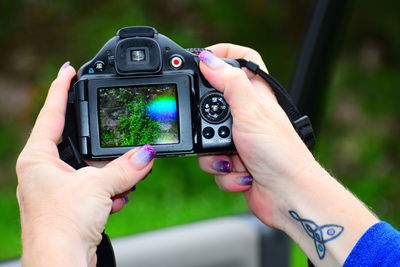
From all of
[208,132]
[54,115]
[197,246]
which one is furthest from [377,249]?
[197,246]

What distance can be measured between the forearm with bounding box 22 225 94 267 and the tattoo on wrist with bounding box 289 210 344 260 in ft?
1.29

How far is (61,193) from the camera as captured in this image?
1.02 meters

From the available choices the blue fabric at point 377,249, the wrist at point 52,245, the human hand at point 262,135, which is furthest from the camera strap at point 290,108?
the wrist at point 52,245

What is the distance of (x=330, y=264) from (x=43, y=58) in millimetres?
2945

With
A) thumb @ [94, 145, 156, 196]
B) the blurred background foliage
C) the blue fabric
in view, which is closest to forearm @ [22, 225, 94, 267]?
thumb @ [94, 145, 156, 196]

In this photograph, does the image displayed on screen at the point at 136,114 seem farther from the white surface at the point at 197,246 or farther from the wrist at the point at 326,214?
the white surface at the point at 197,246

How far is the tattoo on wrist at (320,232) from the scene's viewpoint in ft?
3.59

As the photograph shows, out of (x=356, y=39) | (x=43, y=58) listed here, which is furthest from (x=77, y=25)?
(x=356, y=39)

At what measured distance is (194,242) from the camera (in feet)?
5.49

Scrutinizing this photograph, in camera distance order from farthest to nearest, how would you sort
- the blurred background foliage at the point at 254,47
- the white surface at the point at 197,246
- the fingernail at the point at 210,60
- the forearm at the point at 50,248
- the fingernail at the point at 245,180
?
the blurred background foliage at the point at 254,47 → the white surface at the point at 197,246 → the fingernail at the point at 245,180 → the fingernail at the point at 210,60 → the forearm at the point at 50,248

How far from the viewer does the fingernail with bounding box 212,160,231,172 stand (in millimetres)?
1310

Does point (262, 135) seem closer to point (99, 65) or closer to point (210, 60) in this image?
point (210, 60)

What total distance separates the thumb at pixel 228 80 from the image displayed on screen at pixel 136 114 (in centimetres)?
8

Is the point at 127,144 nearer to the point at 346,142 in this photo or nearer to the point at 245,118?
the point at 245,118
